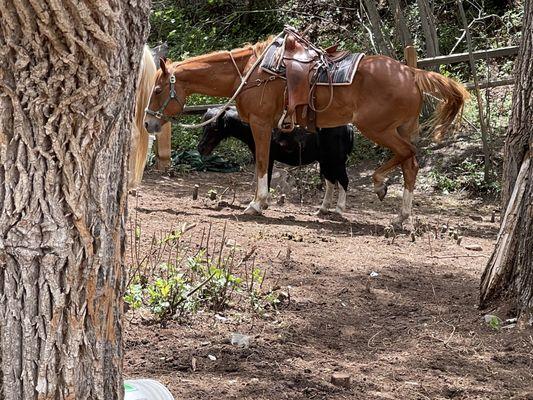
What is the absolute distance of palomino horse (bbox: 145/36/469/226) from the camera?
9.45m

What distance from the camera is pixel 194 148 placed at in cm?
1420

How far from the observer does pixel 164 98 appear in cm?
986

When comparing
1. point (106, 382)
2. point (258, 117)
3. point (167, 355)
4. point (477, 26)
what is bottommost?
point (167, 355)

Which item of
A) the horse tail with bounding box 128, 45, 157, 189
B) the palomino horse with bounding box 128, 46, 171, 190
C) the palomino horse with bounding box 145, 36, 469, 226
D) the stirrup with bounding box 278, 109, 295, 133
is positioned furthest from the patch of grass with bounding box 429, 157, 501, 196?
the horse tail with bounding box 128, 45, 157, 189

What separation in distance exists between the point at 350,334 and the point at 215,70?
212 inches

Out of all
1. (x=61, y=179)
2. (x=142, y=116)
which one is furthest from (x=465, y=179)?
(x=61, y=179)

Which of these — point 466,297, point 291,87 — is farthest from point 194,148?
point 466,297

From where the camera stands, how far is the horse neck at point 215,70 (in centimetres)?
995

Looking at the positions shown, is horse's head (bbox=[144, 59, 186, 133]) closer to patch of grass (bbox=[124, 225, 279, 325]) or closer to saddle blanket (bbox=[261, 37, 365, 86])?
saddle blanket (bbox=[261, 37, 365, 86])

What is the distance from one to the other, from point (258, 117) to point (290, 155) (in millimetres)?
1031

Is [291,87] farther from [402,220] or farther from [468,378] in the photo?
[468,378]

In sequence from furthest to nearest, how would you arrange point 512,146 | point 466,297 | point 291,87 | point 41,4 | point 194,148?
point 194,148 < point 291,87 < point 466,297 < point 512,146 < point 41,4

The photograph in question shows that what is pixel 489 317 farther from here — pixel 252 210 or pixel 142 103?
pixel 252 210

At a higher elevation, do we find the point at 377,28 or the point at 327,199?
the point at 377,28
